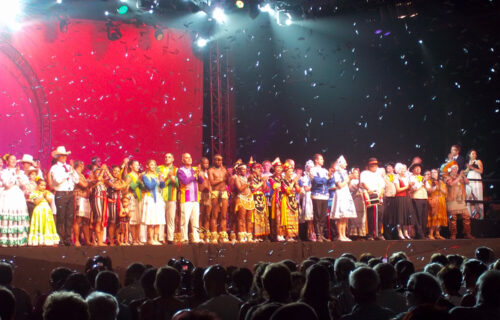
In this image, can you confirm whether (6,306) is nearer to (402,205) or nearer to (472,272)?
(472,272)

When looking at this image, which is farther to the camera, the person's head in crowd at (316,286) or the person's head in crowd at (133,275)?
the person's head in crowd at (133,275)


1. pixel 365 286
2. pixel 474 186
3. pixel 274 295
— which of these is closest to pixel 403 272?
pixel 365 286

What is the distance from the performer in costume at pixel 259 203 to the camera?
11438mm

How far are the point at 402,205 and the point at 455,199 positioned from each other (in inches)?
46.7

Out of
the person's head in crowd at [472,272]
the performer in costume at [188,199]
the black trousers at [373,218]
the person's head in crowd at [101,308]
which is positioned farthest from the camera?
the black trousers at [373,218]

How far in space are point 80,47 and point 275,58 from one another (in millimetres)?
5181

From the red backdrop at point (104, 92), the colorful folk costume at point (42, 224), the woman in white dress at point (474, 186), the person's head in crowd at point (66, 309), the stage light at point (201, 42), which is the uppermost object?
the stage light at point (201, 42)

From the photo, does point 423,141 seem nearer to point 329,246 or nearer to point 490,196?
point 490,196

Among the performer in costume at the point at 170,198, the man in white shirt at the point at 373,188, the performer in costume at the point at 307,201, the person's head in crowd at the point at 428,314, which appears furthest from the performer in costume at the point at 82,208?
the person's head in crowd at the point at 428,314

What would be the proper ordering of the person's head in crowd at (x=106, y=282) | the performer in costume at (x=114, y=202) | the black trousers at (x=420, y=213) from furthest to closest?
1. the black trousers at (x=420, y=213)
2. the performer in costume at (x=114, y=202)
3. the person's head in crowd at (x=106, y=282)

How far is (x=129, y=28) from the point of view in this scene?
14422mm

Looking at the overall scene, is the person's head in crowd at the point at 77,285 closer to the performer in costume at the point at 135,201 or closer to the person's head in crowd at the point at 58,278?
the person's head in crowd at the point at 58,278

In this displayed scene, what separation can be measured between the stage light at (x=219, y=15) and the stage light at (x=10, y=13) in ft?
14.0

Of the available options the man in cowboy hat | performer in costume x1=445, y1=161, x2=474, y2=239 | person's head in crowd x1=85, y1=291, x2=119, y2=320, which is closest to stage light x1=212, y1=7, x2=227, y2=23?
the man in cowboy hat
